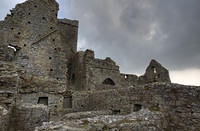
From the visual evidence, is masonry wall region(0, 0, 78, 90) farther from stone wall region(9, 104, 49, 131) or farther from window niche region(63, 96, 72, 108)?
stone wall region(9, 104, 49, 131)

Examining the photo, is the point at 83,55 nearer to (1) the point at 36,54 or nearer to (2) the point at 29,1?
(1) the point at 36,54

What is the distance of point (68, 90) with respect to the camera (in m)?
13.3

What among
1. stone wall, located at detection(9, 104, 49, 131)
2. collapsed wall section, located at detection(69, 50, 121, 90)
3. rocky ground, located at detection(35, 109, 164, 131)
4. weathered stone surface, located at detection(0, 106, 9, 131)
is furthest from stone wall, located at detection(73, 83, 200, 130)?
collapsed wall section, located at detection(69, 50, 121, 90)

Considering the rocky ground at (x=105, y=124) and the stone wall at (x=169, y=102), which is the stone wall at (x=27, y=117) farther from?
the stone wall at (x=169, y=102)

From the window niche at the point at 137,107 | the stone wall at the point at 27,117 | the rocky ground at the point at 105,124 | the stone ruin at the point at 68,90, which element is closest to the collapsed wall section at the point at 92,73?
the stone ruin at the point at 68,90

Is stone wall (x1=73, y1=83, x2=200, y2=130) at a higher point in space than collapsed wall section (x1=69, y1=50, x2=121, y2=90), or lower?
lower

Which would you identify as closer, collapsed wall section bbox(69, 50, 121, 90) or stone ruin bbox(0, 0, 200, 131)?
stone ruin bbox(0, 0, 200, 131)

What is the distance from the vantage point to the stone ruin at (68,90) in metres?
4.52

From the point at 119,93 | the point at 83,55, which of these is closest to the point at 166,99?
the point at 119,93

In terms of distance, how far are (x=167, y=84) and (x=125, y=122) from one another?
9.38ft

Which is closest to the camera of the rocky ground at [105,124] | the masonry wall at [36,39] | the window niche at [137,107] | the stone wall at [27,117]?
the rocky ground at [105,124]

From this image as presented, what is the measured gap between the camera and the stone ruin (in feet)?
14.8

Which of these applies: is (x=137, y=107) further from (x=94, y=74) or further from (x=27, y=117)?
(x=94, y=74)

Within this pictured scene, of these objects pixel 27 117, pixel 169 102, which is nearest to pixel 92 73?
pixel 27 117
